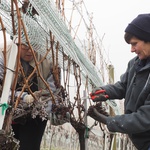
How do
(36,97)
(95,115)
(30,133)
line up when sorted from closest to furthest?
(36,97), (95,115), (30,133)

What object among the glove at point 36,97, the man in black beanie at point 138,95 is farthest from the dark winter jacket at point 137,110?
the glove at point 36,97

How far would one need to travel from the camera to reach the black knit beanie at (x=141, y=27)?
169cm

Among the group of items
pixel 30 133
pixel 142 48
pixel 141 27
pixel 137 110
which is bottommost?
pixel 30 133

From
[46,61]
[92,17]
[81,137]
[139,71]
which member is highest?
[92,17]

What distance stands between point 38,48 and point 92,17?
4.66ft

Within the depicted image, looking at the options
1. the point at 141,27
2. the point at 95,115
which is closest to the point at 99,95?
the point at 95,115

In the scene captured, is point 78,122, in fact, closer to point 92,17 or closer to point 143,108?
point 143,108

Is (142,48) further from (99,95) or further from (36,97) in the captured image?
(36,97)

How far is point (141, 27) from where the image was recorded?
5.62 feet

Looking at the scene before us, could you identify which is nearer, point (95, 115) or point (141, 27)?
point (141, 27)

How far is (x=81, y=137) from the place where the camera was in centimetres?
216

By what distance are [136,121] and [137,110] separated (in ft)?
0.26

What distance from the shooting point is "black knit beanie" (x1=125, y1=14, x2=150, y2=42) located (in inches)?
66.4

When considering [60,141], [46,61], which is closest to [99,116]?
[46,61]
